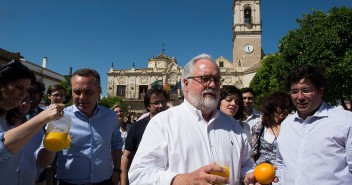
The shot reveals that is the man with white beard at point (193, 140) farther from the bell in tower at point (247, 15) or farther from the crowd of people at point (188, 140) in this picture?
the bell in tower at point (247, 15)

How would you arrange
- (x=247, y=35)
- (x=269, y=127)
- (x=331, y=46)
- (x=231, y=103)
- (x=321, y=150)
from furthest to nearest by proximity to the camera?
(x=247, y=35), (x=331, y=46), (x=231, y=103), (x=269, y=127), (x=321, y=150)

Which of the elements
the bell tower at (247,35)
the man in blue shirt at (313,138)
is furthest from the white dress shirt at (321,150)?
the bell tower at (247,35)

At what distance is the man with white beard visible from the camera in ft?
7.48

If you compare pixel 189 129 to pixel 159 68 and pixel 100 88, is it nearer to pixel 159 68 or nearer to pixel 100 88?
pixel 100 88

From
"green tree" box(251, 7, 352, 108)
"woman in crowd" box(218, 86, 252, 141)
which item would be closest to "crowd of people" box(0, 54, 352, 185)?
"woman in crowd" box(218, 86, 252, 141)

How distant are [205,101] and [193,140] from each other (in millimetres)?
372

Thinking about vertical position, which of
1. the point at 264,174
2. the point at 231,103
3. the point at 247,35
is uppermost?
the point at 247,35

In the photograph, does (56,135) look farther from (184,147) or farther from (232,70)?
(232,70)

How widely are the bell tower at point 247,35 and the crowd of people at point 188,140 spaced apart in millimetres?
45295

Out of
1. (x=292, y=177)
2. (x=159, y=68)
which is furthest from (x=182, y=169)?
(x=159, y=68)

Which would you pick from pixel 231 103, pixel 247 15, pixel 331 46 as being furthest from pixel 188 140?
pixel 247 15

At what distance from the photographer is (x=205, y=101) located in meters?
2.57

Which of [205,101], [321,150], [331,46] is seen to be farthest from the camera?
[331,46]

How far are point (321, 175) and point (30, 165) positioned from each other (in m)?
2.84
